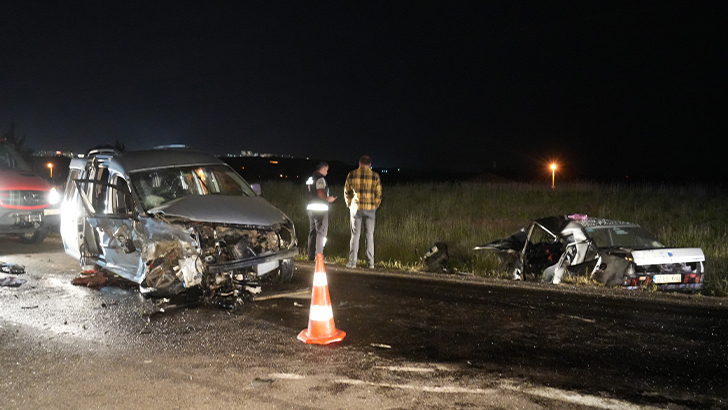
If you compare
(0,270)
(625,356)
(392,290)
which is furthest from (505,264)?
(0,270)

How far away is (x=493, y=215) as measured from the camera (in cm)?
1998

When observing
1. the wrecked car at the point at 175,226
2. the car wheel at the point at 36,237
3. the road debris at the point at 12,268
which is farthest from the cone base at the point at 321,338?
the car wheel at the point at 36,237

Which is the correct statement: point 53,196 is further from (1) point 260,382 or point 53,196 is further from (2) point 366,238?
(1) point 260,382

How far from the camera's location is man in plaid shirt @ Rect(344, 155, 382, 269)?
33.3 ft

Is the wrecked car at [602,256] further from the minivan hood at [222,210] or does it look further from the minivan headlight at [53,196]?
the minivan headlight at [53,196]

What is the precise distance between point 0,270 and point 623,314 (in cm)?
909

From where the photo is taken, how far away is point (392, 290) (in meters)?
7.82

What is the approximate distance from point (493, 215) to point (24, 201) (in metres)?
14.3

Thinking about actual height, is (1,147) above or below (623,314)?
above

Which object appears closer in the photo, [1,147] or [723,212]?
[1,147]

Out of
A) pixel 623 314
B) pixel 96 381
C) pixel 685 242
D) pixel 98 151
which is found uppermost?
pixel 98 151

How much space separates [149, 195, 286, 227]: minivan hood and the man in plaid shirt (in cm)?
248

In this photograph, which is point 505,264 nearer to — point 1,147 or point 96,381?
point 96,381

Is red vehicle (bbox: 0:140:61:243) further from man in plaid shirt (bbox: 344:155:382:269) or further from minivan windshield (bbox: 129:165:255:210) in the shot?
man in plaid shirt (bbox: 344:155:382:269)
